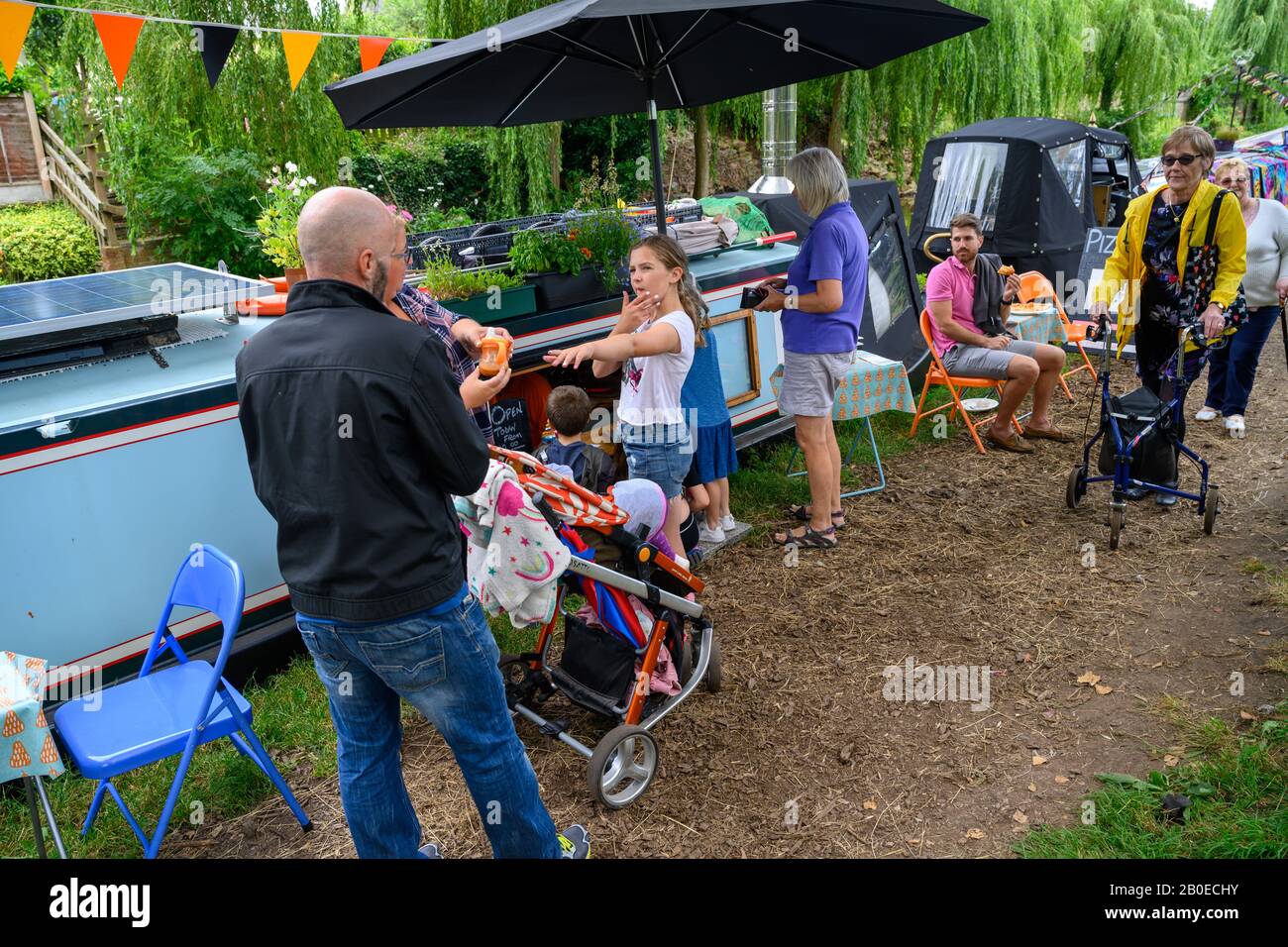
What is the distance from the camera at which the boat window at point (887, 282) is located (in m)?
8.20

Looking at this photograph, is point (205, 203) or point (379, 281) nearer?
point (379, 281)

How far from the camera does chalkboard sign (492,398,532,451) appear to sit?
218 inches

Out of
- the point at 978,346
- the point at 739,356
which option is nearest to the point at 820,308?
the point at 739,356

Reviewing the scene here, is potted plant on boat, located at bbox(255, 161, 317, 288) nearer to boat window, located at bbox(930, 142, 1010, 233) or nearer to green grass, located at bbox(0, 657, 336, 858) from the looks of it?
green grass, located at bbox(0, 657, 336, 858)

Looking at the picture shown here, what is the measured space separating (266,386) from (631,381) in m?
2.50

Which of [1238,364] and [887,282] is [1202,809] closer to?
[1238,364]

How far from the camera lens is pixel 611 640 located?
3908 mm

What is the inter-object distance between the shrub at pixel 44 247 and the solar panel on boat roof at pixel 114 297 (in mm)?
11201

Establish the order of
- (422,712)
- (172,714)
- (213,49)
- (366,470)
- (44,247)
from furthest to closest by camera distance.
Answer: (44,247) < (213,49) < (172,714) < (422,712) < (366,470)

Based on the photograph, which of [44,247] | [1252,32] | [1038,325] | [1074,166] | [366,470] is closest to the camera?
[366,470]

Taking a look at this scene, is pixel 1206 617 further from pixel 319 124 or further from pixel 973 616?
pixel 319 124

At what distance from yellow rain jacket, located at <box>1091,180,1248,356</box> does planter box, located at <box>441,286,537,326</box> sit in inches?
131

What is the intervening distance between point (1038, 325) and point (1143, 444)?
8.71 ft
